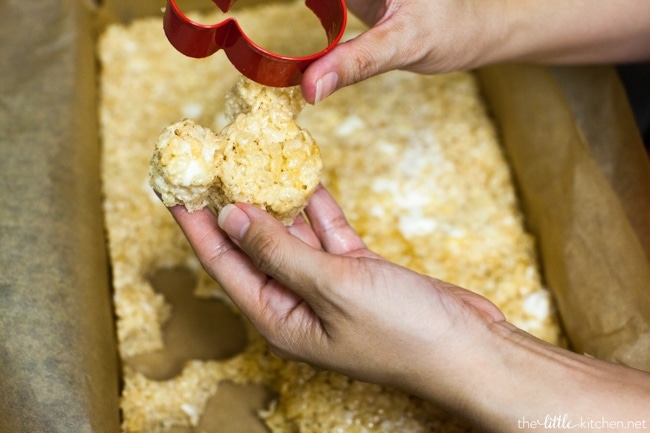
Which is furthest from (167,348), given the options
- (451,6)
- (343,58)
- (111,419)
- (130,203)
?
(451,6)

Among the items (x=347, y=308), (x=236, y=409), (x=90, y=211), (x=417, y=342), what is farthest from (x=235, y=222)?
(x=90, y=211)

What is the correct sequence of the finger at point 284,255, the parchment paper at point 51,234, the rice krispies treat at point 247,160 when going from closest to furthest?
the finger at point 284,255 < the rice krispies treat at point 247,160 < the parchment paper at point 51,234

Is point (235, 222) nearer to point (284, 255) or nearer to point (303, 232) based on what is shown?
point (284, 255)

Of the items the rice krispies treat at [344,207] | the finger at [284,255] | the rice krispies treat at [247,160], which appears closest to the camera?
the finger at [284,255]

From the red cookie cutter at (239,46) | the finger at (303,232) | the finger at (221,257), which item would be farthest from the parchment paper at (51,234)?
the red cookie cutter at (239,46)

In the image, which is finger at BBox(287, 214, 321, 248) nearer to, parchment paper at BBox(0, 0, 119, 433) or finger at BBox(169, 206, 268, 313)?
finger at BBox(169, 206, 268, 313)

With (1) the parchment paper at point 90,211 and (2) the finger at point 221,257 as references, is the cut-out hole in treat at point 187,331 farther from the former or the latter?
(2) the finger at point 221,257
